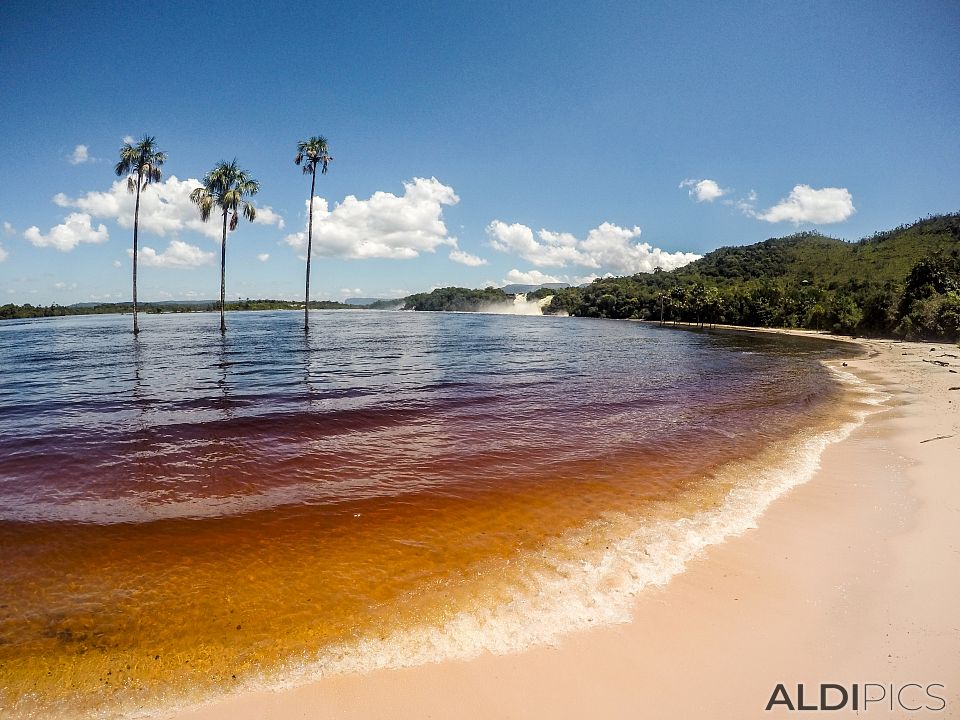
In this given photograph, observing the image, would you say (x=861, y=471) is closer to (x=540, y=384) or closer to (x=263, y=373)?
(x=540, y=384)

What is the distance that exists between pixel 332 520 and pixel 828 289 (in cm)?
11314

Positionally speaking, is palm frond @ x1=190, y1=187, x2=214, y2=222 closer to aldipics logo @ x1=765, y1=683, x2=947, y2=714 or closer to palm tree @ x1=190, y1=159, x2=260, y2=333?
palm tree @ x1=190, y1=159, x2=260, y2=333

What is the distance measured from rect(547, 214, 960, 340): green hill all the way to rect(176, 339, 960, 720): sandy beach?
64.1 metres

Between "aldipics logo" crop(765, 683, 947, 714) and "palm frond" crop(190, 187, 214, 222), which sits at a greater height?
"palm frond" crop(190, 187, 214, 222)

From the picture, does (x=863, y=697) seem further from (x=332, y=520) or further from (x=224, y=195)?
(x=224, y=195)

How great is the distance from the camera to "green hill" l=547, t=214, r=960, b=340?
188 ft

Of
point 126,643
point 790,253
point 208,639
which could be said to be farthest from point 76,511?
point 790,253

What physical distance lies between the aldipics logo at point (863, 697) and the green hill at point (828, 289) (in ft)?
220

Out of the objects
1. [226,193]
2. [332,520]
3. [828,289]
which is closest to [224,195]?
[226,193]

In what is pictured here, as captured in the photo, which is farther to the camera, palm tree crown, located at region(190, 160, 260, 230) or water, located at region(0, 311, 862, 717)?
palm tree crown, located at region(190, 160, 260, 230)

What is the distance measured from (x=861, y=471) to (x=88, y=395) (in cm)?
2893

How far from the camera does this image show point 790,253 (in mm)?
155625

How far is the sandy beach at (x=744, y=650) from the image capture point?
4.04 m

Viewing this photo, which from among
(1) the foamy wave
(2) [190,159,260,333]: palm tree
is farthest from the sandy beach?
(2) [190,159,260,333]: palm tree
